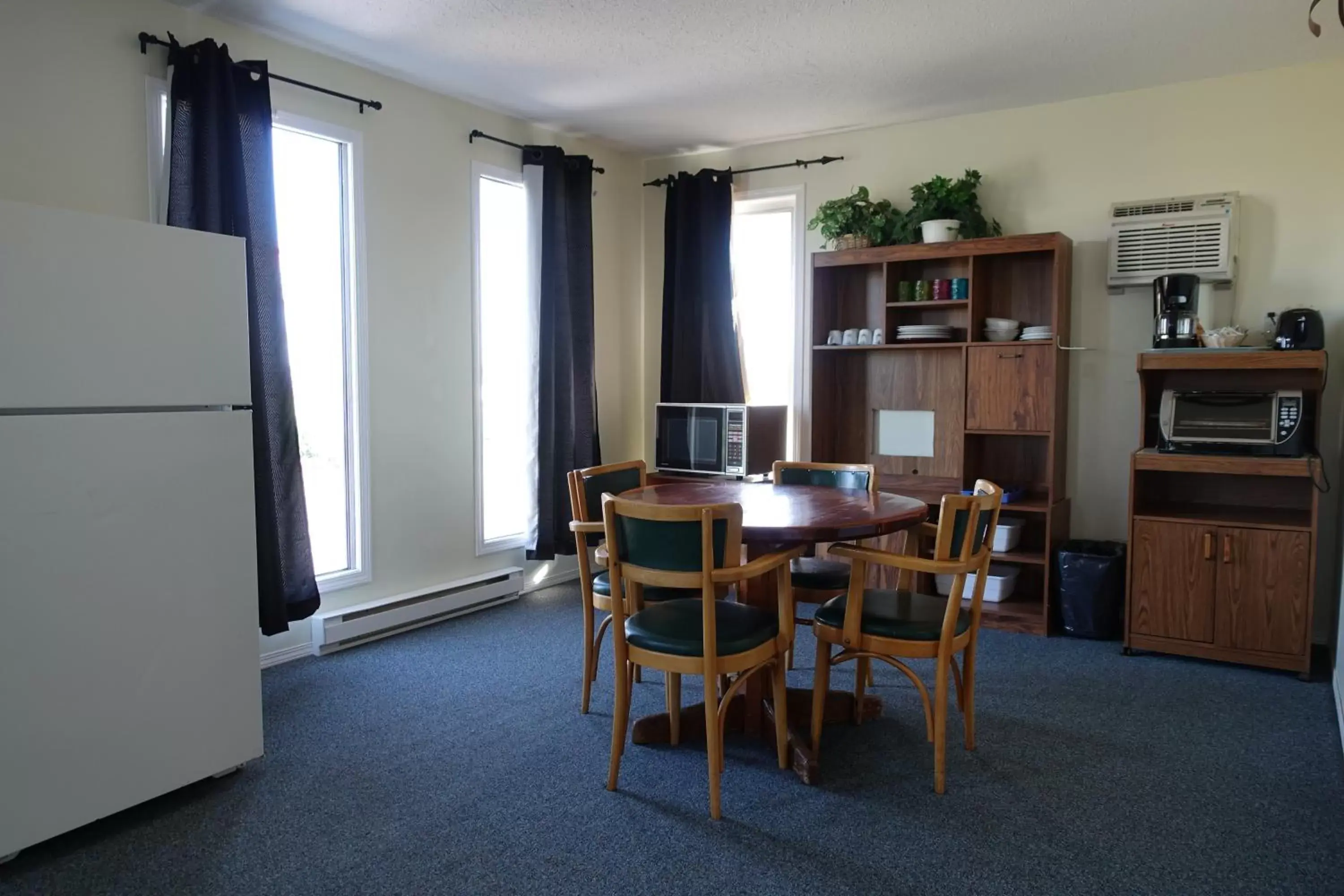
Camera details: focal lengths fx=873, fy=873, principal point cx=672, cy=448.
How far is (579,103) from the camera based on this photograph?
4559 mm

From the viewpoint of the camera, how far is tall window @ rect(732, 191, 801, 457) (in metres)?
5.26

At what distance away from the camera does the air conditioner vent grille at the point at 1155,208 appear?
159 inches

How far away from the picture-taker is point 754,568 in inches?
94.3

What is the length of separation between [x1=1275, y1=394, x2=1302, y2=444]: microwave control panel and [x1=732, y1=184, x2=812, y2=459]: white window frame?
229cm

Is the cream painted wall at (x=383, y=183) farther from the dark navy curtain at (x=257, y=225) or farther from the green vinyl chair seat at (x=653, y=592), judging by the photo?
the green vinyl chair seat at (x=653, y=592)

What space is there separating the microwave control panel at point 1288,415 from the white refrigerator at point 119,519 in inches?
155

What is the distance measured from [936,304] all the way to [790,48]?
1.50 meters

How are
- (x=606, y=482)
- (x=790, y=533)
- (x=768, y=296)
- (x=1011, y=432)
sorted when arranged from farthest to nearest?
(x=768, y=296), (x=1011, y=432), (x=606, y=482), (x=790, y=533)

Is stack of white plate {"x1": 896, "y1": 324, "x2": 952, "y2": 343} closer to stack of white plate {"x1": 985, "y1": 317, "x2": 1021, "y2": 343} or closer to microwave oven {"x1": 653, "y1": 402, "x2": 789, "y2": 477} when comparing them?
stack of white plate {"x1": 985, "y1": 317, "x2": 1021, "y2": 343}

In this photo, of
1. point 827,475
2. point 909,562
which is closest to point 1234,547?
point 827,475

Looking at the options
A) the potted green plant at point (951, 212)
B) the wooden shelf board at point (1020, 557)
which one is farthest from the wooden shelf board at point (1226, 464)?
the potted green plant at point (951, 212)

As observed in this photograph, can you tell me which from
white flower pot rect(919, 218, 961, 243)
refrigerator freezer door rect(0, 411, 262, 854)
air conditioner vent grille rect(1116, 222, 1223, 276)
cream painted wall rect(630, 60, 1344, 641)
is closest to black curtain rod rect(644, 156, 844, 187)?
cream painted wall rect(630, 60, 1344, 641)

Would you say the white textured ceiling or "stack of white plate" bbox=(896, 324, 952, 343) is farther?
"stack of white plate" bbox=(896, 324, 952, 343)

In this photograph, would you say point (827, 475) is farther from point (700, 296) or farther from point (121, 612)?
point (121, 612)
